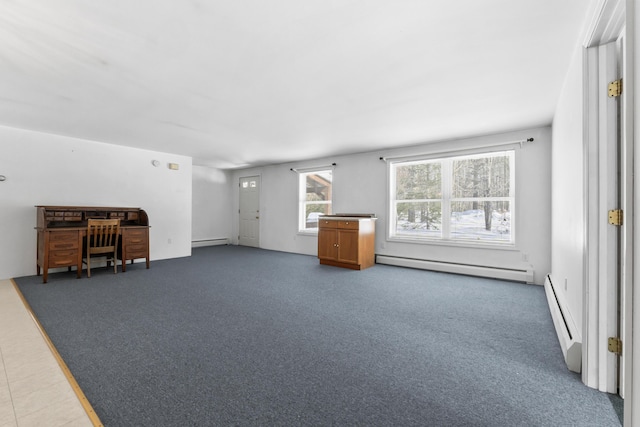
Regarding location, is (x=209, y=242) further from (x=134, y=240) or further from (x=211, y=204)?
(x=134, y=240)

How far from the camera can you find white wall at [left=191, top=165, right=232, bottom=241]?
7.79 metres

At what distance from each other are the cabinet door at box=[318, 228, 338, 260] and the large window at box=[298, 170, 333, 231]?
4.14 feet

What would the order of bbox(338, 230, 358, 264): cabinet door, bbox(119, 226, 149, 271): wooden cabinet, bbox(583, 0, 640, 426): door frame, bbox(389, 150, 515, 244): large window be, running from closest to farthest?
bbox(583, 0, 640, 426): door frame < bbox(389, 150, 515, 244): large window < bbox(119, 226, 149, 271): wooden cabinet < bbox(338, 230, 358, 264): cabinet door

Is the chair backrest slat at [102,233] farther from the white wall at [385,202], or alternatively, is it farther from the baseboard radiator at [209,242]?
the white wall at [385,202]

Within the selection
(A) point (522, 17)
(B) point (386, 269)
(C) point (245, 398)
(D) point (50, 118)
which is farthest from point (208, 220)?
(A) point (522, 17)

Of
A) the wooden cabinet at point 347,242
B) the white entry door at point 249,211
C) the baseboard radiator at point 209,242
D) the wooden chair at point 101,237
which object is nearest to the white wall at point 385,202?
the white entry door at point 249,211

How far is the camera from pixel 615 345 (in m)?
1.57

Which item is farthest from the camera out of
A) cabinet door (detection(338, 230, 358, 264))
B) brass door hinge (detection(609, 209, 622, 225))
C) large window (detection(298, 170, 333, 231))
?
large window (detection(298, 170, 333, 231))

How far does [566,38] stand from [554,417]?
2455 millimetres

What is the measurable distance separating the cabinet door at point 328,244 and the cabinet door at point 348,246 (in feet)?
0.39

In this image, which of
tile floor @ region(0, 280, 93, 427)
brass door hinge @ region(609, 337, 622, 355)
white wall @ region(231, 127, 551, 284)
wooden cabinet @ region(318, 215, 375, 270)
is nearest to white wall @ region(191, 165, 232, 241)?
white wall @ region(231, 127, 551, 284)

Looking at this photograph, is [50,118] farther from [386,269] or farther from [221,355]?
[386,269]

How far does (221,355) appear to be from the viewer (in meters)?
2.00

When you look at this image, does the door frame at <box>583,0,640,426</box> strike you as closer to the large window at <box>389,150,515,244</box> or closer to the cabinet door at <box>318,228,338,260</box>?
the large window at <box>389,150,515,244</box>
